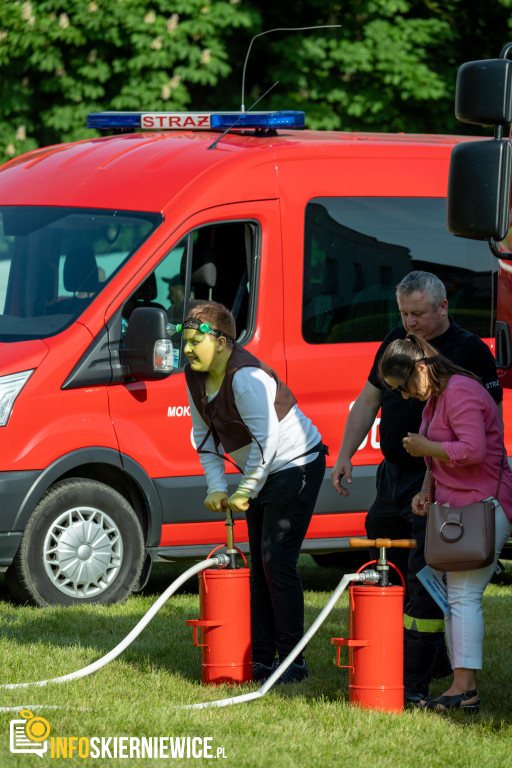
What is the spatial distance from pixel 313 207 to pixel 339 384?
3.62 feet

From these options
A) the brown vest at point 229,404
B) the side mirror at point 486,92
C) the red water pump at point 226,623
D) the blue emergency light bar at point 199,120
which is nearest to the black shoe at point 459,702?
the red water pump at point 226,623

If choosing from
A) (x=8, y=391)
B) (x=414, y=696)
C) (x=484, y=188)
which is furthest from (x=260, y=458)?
(x=8, y=391)

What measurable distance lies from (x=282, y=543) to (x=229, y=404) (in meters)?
0.68

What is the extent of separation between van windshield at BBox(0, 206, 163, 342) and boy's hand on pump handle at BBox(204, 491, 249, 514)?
2124mm

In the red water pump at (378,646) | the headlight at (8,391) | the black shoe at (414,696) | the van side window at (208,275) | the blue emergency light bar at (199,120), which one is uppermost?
the blue emergency light bar at (199,120)

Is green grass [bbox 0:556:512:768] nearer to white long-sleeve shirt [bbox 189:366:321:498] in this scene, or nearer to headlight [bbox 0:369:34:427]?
white long-sleeve shirt [bbox 189:366:321:498]

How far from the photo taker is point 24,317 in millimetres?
7891

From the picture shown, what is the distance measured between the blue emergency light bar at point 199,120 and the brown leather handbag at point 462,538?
3.91 metres

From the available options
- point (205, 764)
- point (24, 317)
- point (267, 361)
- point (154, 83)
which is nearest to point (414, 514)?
point (205, 764)

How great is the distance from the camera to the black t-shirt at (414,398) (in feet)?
19.1

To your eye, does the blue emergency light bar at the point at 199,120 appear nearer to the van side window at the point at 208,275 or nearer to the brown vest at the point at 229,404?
the van side window at the point at 208,275

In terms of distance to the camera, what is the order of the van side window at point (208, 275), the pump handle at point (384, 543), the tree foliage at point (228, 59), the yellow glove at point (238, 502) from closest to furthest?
the pump handle at point (384, 543)
the yellow glove at point (238, 502)
the van side window at point (208, 275)
the tree foliage at point (228, 59)

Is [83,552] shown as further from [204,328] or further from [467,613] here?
[467,613]

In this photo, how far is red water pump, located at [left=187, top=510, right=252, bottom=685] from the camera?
19.3 ft
